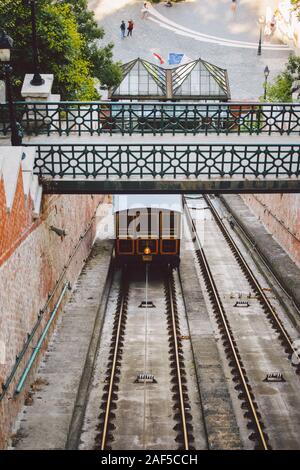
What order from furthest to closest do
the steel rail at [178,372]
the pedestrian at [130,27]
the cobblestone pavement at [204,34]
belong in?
the pedestrian at [130,27] < the cobblestone pavement at [204,34] < the steel rail at [178,372]

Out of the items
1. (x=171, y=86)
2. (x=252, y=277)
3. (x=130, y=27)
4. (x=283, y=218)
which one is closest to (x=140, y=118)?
(x=252, y=277)

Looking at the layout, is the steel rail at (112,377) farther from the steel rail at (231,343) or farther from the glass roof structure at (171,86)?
the glass roof structure at (171,86)

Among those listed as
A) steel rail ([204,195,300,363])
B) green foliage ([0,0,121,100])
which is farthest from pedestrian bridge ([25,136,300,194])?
green foliage ([0,0,121,100])

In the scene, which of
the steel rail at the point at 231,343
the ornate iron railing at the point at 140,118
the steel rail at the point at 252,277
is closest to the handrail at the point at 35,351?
the ornate iron railing at the point at 140,118

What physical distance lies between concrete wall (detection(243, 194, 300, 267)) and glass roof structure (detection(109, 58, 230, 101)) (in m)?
7.00

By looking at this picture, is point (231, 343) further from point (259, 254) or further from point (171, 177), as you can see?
point (259, 254)

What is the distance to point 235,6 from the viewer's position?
48000 millimetres

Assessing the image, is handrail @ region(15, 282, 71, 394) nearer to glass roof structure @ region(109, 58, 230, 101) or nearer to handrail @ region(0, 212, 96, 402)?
handrail @ region(0, 212, 96, 402)

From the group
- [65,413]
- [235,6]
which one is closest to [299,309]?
[65,413]

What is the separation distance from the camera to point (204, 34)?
4312cm

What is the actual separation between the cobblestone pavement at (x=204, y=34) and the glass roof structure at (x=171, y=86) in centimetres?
393

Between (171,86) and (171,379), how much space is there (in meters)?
20.0

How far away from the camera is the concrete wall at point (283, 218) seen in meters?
18.9

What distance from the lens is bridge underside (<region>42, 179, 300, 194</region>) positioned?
11.8 metres
